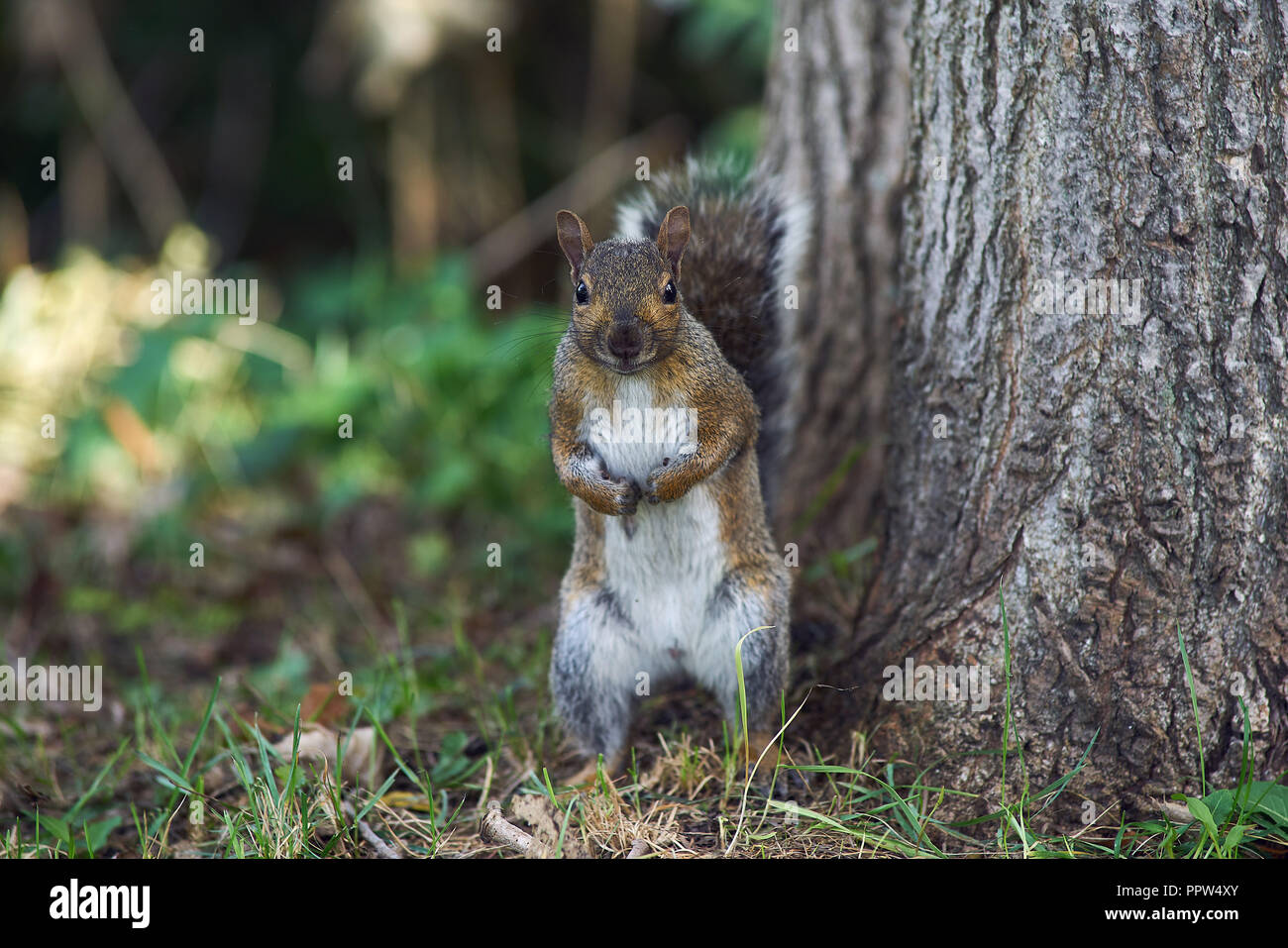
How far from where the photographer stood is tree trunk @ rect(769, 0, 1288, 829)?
233 cm

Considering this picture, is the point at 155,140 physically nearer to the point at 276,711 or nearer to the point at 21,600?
the point at 21,600

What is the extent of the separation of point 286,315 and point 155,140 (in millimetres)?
1635

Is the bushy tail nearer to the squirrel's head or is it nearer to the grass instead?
the squirrel's head

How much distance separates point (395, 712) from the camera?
3109mm

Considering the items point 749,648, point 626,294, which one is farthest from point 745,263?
point 749,648

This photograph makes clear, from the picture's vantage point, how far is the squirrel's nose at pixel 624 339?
2.57m

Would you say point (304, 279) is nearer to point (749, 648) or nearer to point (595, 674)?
point (595, 674)

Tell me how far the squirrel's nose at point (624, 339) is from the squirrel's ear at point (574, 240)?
292mm

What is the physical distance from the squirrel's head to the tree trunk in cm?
64

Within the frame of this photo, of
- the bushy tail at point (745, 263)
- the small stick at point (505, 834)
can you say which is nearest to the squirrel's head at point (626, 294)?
the bushy tail at point (745, 263)

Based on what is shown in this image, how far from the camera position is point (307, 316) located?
20.7 feet

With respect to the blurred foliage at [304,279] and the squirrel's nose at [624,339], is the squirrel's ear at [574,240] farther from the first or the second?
the blurred foliage at [304,279]

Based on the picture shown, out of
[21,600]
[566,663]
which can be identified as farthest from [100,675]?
[566,663]

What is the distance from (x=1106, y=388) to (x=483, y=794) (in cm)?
169
